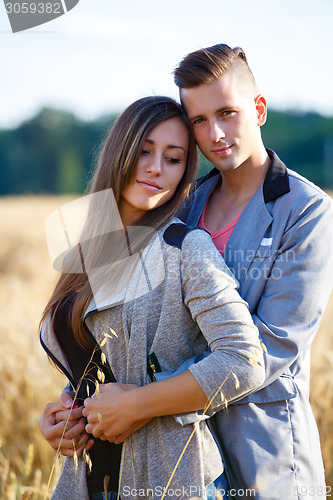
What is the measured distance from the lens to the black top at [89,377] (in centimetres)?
221

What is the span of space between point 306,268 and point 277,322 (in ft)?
0.75

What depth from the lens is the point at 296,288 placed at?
221 cm

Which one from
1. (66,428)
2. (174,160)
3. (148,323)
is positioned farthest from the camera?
(174,160)

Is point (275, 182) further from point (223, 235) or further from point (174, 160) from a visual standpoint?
point (174, 160)

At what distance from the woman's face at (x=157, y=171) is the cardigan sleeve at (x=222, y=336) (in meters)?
0.44

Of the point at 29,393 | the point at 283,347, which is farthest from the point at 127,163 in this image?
the point at 29,393

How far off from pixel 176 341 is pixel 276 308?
0.38 m

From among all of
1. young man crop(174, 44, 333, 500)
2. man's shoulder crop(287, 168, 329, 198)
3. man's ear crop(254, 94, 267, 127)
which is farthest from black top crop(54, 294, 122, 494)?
man's ear crop(254, 94, 267, 127)

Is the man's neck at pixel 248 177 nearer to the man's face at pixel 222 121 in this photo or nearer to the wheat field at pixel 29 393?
Answer: the man's face at pixel 222 121

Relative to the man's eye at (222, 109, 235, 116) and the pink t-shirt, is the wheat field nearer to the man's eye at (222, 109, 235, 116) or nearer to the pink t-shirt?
the pink t-shirt

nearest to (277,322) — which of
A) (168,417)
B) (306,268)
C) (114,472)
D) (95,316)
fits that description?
(306,268)

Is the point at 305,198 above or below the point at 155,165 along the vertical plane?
below

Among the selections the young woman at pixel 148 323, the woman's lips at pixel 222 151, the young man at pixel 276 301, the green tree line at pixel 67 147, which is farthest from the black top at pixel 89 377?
the green tree line at pixel 67 147

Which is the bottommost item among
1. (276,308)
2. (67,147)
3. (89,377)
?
(67,147)
